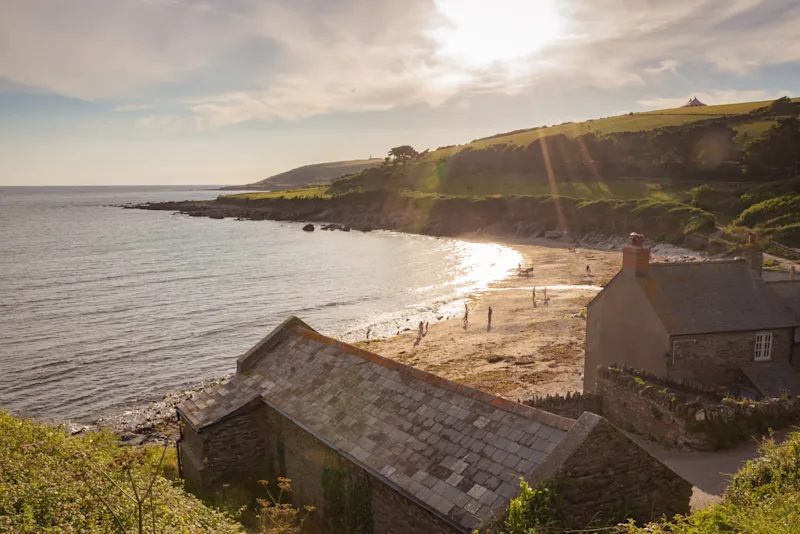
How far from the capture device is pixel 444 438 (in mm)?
10016

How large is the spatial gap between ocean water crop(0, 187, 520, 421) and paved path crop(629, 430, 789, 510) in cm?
2488

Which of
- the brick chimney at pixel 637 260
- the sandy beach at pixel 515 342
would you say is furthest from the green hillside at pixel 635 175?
the brick chimney at pixel 637 260

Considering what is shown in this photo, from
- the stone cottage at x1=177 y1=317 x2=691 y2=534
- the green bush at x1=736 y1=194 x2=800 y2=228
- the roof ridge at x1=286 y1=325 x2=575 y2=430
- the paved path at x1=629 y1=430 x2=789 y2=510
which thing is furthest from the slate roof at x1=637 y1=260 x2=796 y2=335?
the green bush at x1=736 y1=194 x2=800 y2=228

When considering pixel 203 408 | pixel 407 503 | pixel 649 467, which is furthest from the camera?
pixel 203 408

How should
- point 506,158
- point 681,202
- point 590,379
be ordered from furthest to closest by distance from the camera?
point 506,158, point 681,202, point 590,379

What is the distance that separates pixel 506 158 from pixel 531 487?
418 ft

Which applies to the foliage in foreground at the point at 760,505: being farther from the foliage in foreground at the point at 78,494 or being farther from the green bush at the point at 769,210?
the green bush at the point at 769,210

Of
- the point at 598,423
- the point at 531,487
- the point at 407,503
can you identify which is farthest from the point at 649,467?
the point at 407,503

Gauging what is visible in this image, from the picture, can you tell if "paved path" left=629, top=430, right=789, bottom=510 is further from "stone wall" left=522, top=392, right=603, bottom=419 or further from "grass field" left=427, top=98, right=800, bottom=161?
"grass field" left=427, top=98, right=800, bottom=161

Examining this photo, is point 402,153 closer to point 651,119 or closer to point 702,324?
point 651,119

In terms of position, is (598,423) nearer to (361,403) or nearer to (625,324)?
(361,403)

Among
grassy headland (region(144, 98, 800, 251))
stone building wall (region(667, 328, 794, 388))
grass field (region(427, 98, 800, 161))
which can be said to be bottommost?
stone building wall (region(667, 328, 794, 388))

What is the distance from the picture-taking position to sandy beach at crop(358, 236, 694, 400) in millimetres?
28312

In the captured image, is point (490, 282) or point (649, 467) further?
Result: point (490, 282)
